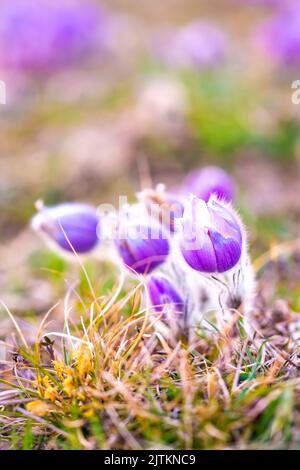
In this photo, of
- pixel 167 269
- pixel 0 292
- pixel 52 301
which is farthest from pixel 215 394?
pixel 0 292

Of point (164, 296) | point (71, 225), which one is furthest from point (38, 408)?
point (71, 225)

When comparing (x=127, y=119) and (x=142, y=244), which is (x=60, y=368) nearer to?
(x=142, y=244)

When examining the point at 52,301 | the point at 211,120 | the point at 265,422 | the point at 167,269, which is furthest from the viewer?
the point at 211,120

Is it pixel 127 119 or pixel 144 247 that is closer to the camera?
pixel 144 247

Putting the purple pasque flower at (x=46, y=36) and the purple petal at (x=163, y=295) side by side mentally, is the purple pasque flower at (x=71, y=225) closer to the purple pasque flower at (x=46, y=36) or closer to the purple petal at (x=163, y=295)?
the purple petal at (x=163, y=295)
